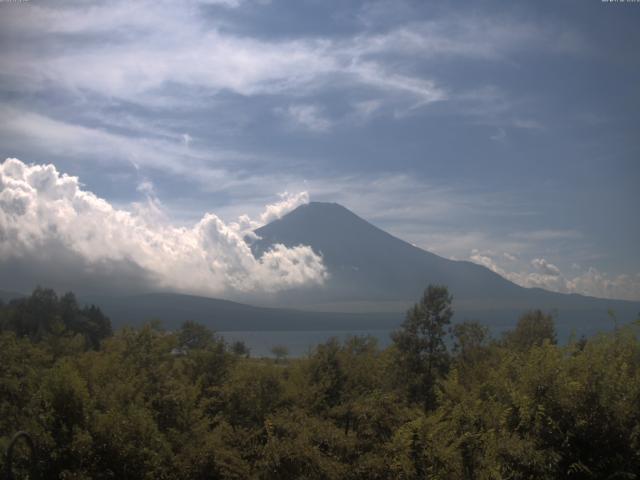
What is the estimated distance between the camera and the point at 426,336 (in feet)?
102

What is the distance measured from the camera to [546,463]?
1250 cm

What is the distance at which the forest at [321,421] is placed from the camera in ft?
42.3

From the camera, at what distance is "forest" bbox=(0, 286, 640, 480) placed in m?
12.9

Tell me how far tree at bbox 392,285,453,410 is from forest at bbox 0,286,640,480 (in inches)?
200

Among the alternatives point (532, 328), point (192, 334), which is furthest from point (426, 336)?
point (192, 334)

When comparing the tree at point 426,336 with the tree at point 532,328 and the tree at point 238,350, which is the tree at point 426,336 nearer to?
the tree at point 238,350

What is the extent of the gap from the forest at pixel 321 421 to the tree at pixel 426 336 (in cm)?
508

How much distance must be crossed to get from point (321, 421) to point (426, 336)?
1341 centimetres


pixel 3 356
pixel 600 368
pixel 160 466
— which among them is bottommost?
pixel 160 466

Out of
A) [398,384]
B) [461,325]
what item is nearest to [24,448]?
[398,384]

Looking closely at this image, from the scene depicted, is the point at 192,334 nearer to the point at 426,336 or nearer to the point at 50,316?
the point at 426,336

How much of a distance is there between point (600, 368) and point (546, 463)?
2.59 meters

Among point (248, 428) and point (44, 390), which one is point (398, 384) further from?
point (44, 390)

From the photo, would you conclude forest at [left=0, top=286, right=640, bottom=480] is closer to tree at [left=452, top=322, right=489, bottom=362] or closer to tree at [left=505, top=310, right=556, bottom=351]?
tree at [left=452, top=322, right=489, bottom=362]
